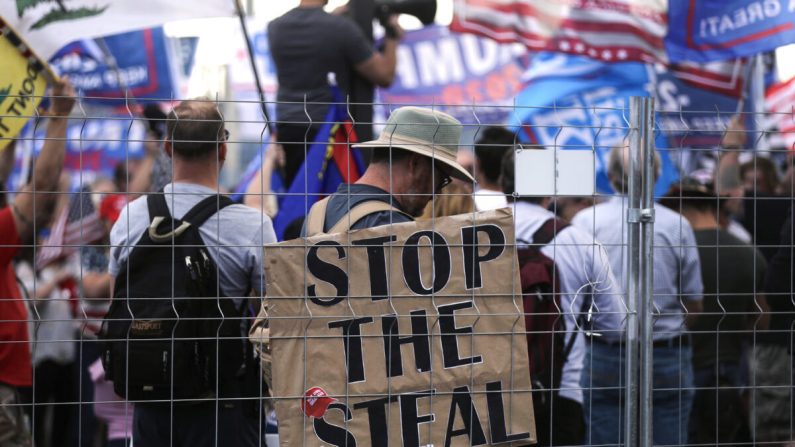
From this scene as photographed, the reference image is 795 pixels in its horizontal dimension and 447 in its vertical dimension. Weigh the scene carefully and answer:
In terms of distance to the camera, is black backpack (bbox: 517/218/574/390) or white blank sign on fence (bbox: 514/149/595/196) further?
black backpack (bbox: 517/218/574/390)

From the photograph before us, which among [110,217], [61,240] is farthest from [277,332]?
[110,217]

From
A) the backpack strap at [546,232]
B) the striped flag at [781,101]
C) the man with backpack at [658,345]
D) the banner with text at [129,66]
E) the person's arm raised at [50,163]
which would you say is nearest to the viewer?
the person's arm raised at [50,163]

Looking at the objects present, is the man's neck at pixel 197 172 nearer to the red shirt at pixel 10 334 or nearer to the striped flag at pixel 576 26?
the red shirt at pixel 10 334

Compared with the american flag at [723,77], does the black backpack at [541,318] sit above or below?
below

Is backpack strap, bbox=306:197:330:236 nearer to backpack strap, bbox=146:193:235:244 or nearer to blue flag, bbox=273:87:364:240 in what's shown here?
backpack strap, bbox=146:193:235:244

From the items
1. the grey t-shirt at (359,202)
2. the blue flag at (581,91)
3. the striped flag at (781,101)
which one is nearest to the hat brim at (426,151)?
the grey t-shirt at (359,202)

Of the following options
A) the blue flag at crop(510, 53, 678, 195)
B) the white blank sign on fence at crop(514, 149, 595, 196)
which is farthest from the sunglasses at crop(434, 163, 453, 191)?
the blue flag at crop(510, 53, 678, 195)

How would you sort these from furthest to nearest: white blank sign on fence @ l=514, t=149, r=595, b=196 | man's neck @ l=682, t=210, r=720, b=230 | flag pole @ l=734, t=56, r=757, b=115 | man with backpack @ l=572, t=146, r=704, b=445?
flag pole @ l=734, t=56, r=757, b=115, man's neck @ l=682, t=210, r=720, b=230, man with backpack @ l=572, t=146, r=704, b=445, white blank sign on fence @ l=514, t=149, r=595, b=196

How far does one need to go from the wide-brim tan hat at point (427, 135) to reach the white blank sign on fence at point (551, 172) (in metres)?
0.25

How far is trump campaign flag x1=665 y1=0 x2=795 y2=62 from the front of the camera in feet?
22.2

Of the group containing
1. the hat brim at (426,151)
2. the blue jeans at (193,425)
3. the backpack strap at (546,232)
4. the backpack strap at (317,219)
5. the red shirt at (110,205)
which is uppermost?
the hat brim at (426,151)

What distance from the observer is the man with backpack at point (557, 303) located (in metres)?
4.55

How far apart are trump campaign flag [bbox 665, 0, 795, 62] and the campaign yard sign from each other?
4.24 metres

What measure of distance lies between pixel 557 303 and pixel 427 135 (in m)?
1.31
